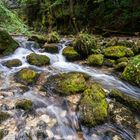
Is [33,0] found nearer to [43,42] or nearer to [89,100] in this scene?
[43,42]

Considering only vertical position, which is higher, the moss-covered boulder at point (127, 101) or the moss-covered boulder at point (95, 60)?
the moss-covered boulder at point (127, 101)

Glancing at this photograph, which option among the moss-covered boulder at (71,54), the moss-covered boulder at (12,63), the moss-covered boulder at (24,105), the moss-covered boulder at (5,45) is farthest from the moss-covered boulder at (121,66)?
the moss-covered boulder at (5,45)

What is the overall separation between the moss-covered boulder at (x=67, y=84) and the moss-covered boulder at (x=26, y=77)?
1.62 feet

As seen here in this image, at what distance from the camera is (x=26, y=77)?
719cm

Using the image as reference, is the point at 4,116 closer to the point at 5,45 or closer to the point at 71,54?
the point at 71,54

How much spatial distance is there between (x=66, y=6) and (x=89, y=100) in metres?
13.8

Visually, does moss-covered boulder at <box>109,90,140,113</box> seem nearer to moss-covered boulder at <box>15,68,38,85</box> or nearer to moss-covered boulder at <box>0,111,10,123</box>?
moss-covered boulder at <box>15,68,38,85</box>

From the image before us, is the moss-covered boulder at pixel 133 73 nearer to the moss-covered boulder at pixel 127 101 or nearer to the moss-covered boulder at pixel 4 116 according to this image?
the moss-covered boulder at pixel 127 101

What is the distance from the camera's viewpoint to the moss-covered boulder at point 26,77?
7.03 metres

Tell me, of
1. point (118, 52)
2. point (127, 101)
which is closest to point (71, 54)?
point (118, 52)

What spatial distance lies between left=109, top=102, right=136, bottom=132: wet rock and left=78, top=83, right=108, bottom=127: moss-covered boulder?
0.20 metres

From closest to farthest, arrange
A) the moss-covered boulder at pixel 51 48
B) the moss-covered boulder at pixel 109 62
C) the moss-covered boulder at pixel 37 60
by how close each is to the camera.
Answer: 1. the moss-covered boulder at pixel 37 60
2. the moss-covered boulder at pixel 109 62
3. the moss-covered boulder at pixel 51 48

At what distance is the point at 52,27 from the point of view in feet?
61.1

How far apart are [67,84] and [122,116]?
1.75 metres
